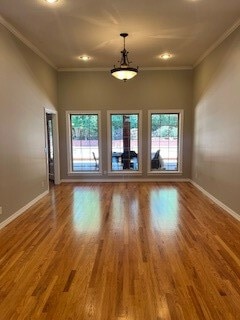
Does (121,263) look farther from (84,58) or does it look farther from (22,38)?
(84,58)

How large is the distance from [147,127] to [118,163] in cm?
146

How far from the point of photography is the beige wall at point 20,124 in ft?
13.8

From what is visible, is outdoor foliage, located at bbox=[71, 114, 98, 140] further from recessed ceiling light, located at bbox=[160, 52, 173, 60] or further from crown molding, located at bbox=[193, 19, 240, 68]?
crown molding, located at bbox=[193, 19, 240, 68]

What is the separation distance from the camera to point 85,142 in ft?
25.9

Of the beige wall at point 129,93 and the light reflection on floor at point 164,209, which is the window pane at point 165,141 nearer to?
the beige wall at point 129,93

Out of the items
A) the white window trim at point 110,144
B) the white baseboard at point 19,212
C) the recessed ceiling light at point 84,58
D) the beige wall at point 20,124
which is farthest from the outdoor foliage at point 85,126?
the white baseboard at point 19,212

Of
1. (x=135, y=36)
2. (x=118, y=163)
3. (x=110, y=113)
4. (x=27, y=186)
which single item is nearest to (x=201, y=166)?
(x=118, y=163)

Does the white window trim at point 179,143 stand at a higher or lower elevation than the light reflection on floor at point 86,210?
higher

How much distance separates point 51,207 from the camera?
5184mm

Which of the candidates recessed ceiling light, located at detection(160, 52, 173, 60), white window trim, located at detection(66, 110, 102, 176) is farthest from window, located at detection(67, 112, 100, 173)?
recessed ceiling light, located at detection(160, 52, 173, 60)

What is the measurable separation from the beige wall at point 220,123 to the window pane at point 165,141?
933 mm

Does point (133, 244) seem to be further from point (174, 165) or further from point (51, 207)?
point (174, 165)

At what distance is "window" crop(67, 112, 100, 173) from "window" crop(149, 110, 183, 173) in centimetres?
174

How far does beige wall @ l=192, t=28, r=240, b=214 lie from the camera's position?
4.46 metres
